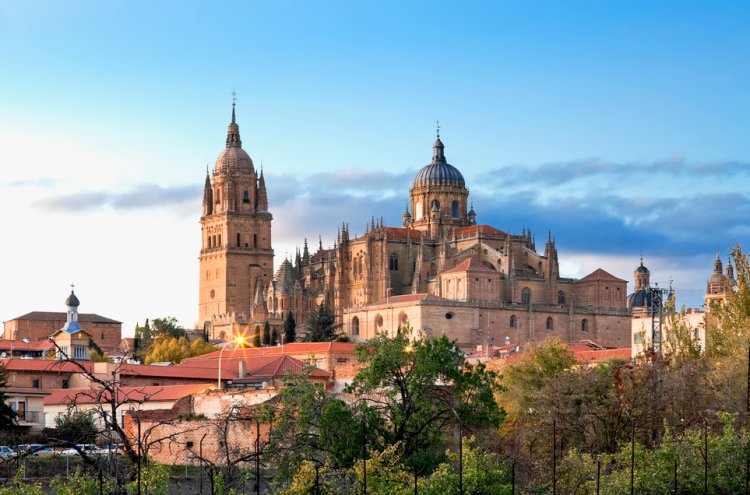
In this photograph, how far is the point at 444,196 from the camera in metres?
122

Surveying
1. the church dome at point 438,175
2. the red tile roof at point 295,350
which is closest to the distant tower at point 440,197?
the church dome at point 438,175

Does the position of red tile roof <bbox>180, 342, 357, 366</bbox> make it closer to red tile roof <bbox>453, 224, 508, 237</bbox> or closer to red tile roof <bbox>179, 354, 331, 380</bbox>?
red tile roof <bbox>179, 354, 331, 380</bbox>

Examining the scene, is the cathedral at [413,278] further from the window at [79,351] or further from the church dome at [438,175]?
the window at [79,351]

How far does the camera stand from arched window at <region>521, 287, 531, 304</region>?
106625 millimetres

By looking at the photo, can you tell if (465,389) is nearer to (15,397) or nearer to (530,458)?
(530,458)

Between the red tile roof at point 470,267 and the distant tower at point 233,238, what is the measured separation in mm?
22549

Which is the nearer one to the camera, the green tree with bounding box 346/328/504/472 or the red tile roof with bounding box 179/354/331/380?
the green tree with bounding box 346/328/504/472

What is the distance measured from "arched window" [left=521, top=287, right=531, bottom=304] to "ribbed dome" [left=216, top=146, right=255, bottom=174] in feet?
101

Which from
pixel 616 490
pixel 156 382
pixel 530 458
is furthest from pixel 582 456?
pixel 156 382

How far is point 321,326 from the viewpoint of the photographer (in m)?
104

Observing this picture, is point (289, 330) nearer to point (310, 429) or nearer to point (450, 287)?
point (450, 287)

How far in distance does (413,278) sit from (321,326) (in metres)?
10.0

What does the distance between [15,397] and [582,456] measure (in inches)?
1322

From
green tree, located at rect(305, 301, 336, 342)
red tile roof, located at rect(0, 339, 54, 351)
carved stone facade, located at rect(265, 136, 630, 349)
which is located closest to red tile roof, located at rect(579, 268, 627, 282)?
carved stone facade, located at rect(265, 136, 630, 349)
